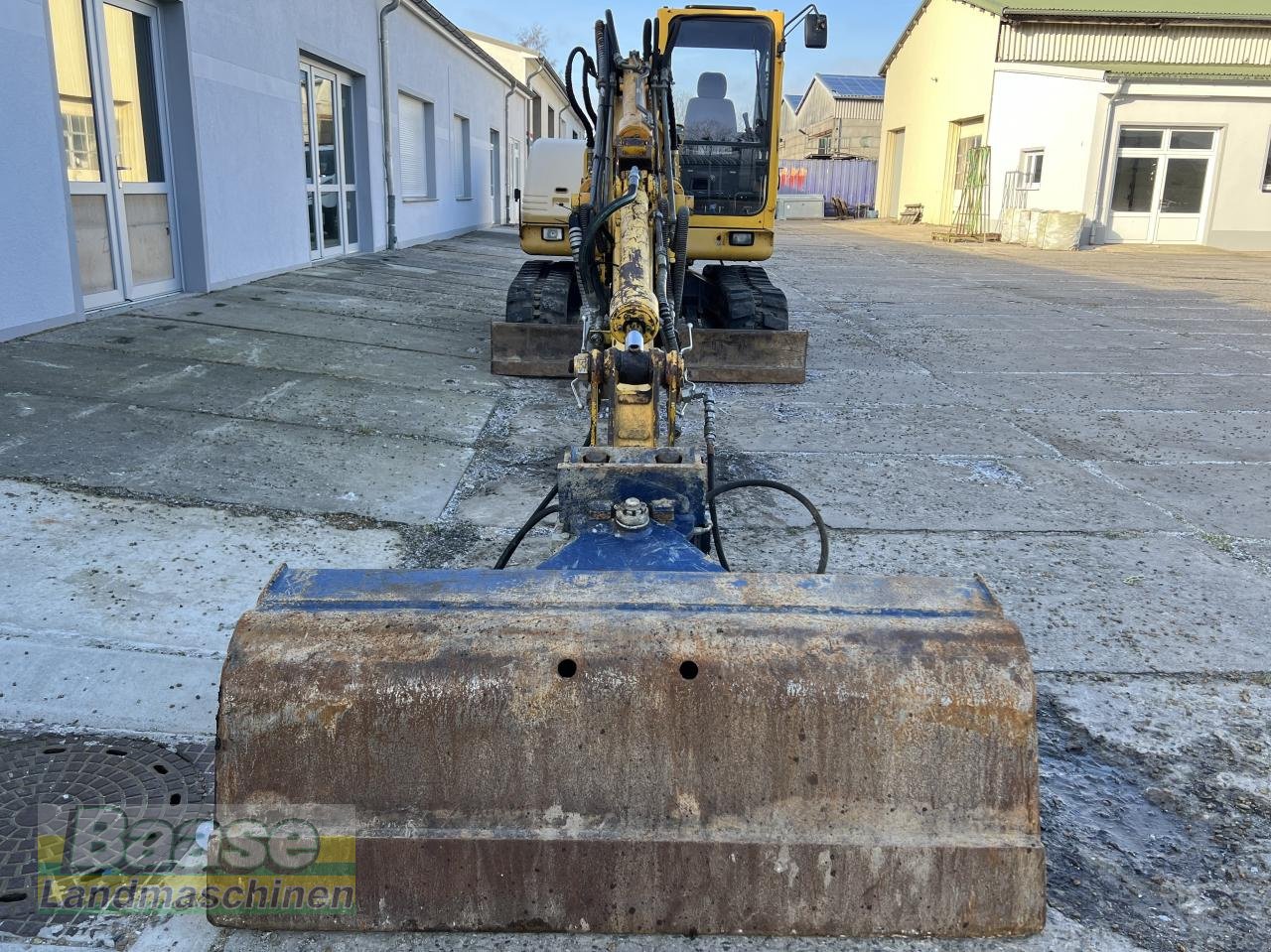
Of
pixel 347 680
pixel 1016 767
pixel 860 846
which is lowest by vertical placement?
pixel 860 846

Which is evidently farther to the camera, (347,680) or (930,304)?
(930,304)

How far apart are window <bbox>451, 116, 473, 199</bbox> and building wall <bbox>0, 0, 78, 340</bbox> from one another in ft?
50.1

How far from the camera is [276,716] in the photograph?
2.11 metres

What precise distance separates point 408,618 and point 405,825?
0.43 metres

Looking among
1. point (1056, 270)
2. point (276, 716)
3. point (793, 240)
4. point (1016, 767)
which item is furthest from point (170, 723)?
point (793, 240)

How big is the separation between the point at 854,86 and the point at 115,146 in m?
50.9

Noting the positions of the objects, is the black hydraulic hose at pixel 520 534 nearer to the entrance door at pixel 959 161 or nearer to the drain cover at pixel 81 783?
the drain cover at pixel 81 783

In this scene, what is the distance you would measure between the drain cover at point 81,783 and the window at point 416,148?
16.4 m

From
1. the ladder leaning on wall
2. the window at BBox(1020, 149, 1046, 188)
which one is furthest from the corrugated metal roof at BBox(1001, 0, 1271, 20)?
the window at BBox(1020, 149, 1046, 188)

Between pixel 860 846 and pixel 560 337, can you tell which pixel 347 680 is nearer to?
pixel 860 846

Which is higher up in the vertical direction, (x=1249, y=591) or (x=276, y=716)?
(x=276, y=716)

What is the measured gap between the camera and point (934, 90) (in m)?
33.2

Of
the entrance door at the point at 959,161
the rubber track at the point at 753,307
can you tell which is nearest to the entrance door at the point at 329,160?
the rubber track at the point at 753,307

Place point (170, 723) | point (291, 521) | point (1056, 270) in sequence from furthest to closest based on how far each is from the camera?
point (1056, 270)
point (291, 521)
point (170, 723)
